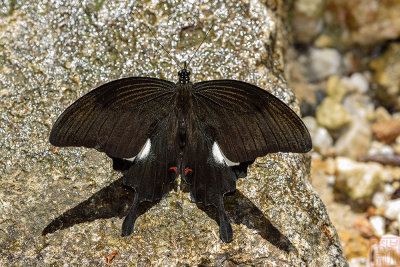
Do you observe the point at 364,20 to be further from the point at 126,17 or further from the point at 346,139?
the point at 126,17

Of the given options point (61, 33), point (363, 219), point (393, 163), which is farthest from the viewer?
point (393, 163)

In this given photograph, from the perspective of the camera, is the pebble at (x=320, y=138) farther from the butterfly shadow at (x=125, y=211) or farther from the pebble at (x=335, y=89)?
the butterfly shadow at (x=125, y=211)

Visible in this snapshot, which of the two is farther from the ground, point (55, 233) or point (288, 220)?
point (288, 220)

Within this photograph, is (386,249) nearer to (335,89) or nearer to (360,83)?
(335,89)

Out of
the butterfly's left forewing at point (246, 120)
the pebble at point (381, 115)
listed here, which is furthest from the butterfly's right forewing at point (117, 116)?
the pebble at point (381, 115)

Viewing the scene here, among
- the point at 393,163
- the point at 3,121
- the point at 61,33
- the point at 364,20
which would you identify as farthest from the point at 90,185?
the point at 364,20

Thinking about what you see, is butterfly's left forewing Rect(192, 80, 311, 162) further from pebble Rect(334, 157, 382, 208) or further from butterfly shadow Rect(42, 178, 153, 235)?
pebble Rect(334, 157, 382, 208)

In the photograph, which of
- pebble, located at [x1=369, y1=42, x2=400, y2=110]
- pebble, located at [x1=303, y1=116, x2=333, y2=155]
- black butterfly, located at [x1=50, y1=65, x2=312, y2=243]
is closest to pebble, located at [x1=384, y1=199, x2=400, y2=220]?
pebble, located at [x1=303, y1=116, x2=333, y2=155]
